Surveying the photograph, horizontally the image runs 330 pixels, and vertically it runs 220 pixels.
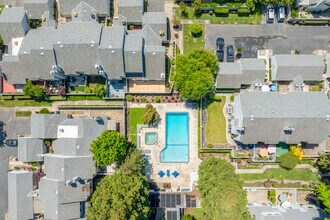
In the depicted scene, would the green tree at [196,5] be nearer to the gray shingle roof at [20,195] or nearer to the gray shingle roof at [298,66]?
the gray shingle roof at [298,66]

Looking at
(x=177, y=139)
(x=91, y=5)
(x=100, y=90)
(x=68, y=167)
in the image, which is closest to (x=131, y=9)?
(x=91, y=5)

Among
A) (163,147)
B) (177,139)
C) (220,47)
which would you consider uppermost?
(220,47)

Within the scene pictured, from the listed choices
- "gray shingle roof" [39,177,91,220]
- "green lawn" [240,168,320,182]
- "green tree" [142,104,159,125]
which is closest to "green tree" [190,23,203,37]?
"green tree" [142,104,159,125]

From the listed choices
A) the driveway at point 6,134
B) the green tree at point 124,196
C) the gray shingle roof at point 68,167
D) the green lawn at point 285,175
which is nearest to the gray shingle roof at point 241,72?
the green lawn at point 285,175

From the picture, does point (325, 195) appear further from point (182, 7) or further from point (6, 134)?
point (6, 134)

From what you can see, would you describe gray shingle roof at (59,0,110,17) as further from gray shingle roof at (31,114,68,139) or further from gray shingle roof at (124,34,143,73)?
gray shingle roof at (31,114,68,139)
